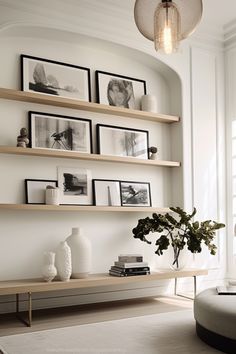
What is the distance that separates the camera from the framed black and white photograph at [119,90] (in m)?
4.47

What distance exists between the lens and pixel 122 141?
4.53 m

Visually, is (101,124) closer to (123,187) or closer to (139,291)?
(123,187)

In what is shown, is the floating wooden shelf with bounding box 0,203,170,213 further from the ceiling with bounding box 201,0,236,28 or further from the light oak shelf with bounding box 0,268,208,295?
the ceiling with bounding box 201,0,236,28

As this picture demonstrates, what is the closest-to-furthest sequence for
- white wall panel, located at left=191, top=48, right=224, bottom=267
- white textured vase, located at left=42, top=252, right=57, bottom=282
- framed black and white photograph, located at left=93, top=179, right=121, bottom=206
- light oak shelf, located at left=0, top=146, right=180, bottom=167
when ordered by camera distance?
1. white textured vase, located at left=42, top=252, right=57, bottom=282
2. light oak shelf, located at left=0, top=146, right=180, bottom=167
3. framed black and white photograph, located at left=93, top=179, right=121, bottom=206
4. white wall panel, located at left=191, top=48, right=224, bottom=267

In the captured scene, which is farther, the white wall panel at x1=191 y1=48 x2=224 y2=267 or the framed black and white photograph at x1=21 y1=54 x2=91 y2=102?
the white wall panel at x1=191 y1=48 x2=224 y2=267

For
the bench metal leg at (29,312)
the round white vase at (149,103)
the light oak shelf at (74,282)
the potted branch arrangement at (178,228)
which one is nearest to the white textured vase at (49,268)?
the light oak shelf at (74,282)

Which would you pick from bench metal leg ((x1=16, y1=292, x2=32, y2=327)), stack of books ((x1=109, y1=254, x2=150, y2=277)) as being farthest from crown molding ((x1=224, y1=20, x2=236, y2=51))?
bench metal leg ((x1=16, y1=292, x2=32, y2=327))

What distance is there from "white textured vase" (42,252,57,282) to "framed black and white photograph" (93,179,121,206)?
0.83 meters

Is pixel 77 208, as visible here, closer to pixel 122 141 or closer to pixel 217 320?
pixel 122 141

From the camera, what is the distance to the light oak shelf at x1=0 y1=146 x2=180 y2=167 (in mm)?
3757

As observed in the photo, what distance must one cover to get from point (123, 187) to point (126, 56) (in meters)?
1.44

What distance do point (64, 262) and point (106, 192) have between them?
0.97 metres

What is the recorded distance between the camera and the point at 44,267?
3.62m

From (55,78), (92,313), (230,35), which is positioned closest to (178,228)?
(92,313)
